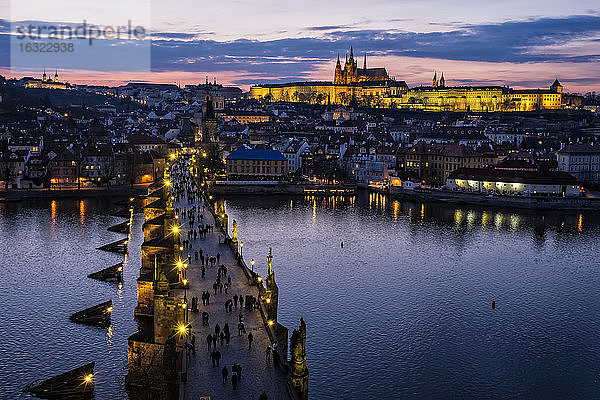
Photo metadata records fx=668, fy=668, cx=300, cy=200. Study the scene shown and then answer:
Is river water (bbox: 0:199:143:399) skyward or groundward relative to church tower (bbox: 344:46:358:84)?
groundward

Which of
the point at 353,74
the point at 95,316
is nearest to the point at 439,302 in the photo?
the point at 95,316

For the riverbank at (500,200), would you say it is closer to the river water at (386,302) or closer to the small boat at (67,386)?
the river water at (386,302)

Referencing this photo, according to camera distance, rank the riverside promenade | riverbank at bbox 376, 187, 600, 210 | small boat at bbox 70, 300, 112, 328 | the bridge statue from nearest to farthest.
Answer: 1. the riverside promenade
2. the bridge statue
3. small boat at bbox 70, 300, 112, 328
4. riverbank at bbox 376, 187, 600, 210

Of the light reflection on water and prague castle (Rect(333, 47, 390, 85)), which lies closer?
the light reflection on water

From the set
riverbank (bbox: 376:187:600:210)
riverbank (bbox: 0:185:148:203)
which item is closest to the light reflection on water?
riverbank (bbox: 376:187:600:210)

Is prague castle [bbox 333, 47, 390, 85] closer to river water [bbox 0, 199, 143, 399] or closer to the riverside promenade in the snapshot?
river water [bbox 0, 199, 143, 399]

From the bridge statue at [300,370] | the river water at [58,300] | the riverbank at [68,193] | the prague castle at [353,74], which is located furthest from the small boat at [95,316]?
the prague castle at [353,74]

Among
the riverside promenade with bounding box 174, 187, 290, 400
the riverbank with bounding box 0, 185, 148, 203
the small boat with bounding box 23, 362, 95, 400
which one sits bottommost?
the small boat with bounding box 23, 362, 95, 400

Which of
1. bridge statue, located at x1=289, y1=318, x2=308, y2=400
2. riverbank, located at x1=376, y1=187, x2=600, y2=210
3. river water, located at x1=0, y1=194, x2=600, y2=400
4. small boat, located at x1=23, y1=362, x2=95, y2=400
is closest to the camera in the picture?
bridge statue, located at x1=289, y1=318, x2=308, y2=400
